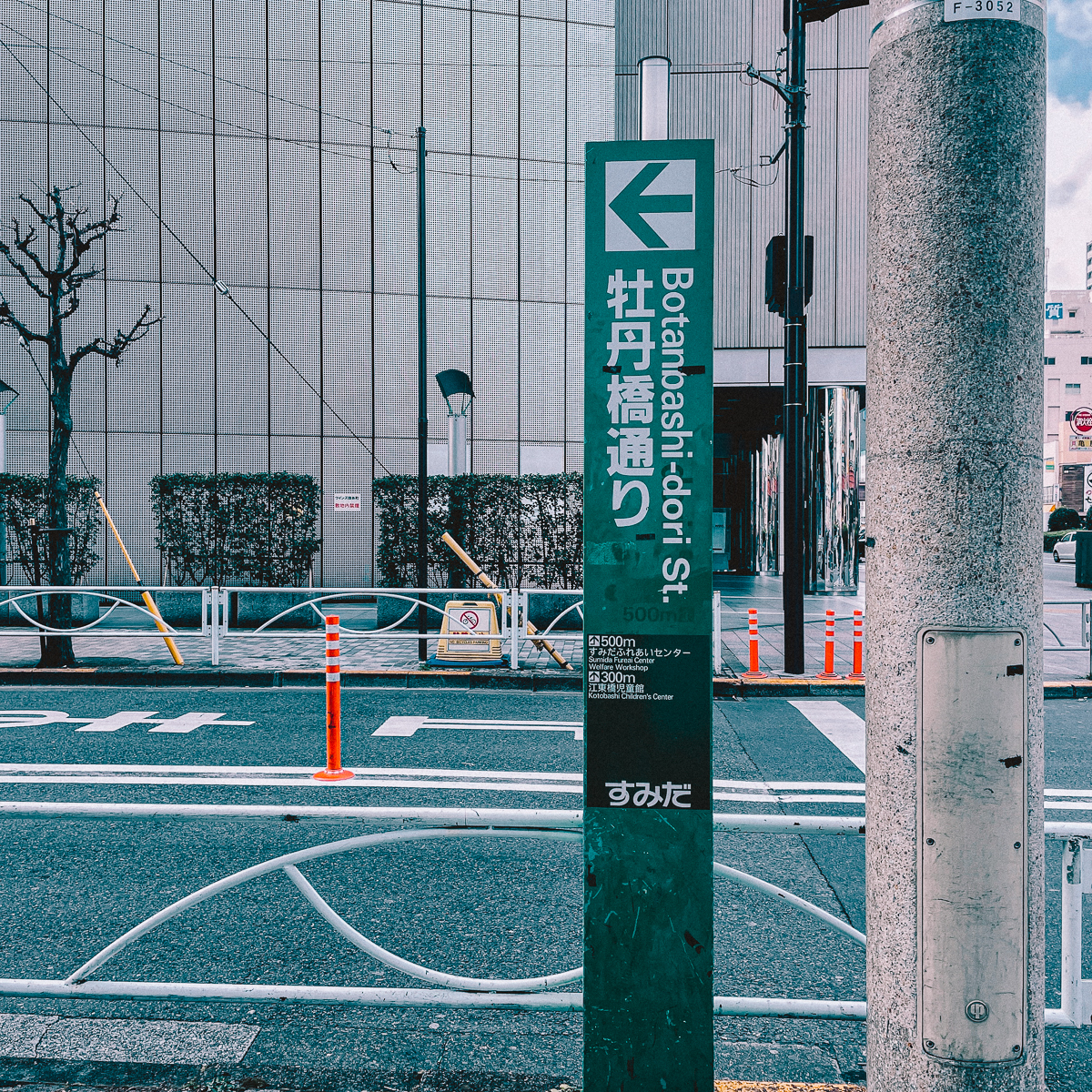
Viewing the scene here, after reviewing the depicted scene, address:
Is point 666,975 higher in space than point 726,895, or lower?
higher

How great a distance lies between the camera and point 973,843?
5.63 ft

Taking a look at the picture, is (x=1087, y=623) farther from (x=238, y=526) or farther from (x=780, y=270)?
(x=238, y=526)

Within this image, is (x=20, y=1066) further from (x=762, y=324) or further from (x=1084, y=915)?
(x=762, y=324)

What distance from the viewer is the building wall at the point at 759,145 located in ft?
70.5

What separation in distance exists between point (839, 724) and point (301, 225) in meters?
16.8

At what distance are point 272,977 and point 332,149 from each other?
1983 cm

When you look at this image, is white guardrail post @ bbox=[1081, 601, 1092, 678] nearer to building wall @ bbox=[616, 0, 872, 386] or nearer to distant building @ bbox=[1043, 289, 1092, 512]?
building wall @ bbox=[616, 0, 872, 386]

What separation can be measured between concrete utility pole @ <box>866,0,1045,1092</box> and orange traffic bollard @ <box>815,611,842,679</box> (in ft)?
29.1

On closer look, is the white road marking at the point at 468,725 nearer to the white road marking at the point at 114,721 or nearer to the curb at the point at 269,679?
the white road marking at the point at 114,721

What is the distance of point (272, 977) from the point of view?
140 inches

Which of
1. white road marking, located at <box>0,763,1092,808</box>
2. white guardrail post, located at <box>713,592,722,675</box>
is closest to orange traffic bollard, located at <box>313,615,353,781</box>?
white road marking, located at <box>0,763,1092,808</box>

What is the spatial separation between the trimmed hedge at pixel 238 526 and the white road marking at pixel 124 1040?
14146 mm

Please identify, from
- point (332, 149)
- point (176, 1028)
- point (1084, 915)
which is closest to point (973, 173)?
point (176, 1028)

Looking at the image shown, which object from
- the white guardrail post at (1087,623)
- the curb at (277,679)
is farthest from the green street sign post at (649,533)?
the white guardrail post at (1087,623)
